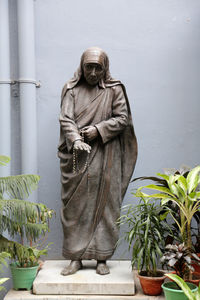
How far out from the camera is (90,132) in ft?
14.3

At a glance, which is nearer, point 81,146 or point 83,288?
point 83,288

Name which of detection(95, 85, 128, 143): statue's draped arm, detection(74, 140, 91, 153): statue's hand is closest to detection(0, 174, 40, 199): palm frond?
detection(74, 140, 91, 153): statue's hand

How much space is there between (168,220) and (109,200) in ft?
2.84

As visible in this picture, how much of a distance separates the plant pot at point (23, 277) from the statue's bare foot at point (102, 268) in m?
0.59

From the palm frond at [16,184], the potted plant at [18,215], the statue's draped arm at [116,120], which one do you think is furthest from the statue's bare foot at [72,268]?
the statue's draped arm at [116,120]

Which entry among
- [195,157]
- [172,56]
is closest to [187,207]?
[195,157]

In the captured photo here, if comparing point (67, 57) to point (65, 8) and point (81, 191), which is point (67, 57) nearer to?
point (65, 8)

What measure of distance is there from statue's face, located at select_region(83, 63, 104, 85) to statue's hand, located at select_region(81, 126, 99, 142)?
497 mm

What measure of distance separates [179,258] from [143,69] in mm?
2277

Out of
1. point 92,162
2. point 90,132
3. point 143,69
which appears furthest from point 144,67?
point 92,162

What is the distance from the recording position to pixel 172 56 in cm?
514

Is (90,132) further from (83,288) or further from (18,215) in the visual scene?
(83,288)

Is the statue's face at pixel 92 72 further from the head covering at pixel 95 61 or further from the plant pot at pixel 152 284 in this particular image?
the plant pot at pixel 152 284

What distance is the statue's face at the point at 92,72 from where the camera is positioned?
445 centimetres
